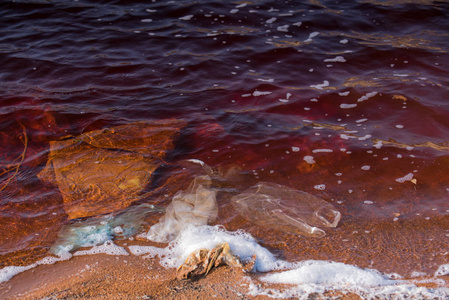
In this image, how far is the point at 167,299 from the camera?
2.42m

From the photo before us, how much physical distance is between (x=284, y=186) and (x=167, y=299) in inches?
68.3

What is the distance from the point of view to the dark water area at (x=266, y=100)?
3320mm

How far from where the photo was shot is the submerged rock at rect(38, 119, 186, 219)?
3.60m

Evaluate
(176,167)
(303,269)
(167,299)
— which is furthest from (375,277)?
(176,167)

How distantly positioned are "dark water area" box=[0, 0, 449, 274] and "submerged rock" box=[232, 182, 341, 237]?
0.33 feet

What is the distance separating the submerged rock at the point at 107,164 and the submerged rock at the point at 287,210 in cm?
99

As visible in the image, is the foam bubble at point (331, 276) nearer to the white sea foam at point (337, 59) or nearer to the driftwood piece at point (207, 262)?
the driftwood piece at point (207, 262)

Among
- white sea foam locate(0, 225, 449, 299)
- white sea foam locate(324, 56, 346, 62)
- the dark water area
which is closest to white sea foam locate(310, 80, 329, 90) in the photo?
the dark water area

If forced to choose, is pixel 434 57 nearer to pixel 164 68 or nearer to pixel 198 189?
pixel 164 68

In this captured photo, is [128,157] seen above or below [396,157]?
above

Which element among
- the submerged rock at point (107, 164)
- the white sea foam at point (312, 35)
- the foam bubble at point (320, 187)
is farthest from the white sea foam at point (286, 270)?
the white sea foam at point (312, 35)

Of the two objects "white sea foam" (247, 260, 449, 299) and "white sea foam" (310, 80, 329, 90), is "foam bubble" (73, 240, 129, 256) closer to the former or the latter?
"white sea foam" (247, 260, 449, 299)

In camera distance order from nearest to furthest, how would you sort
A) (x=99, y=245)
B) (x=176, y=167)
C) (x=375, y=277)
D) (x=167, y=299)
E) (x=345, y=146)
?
1. (x=167, y=299)
2. (x=375, y=277)
3. (x=99, y=245)
4. (x=176, y=167)
5. (x=345, y=146)

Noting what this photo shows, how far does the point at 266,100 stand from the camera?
5.31 m
